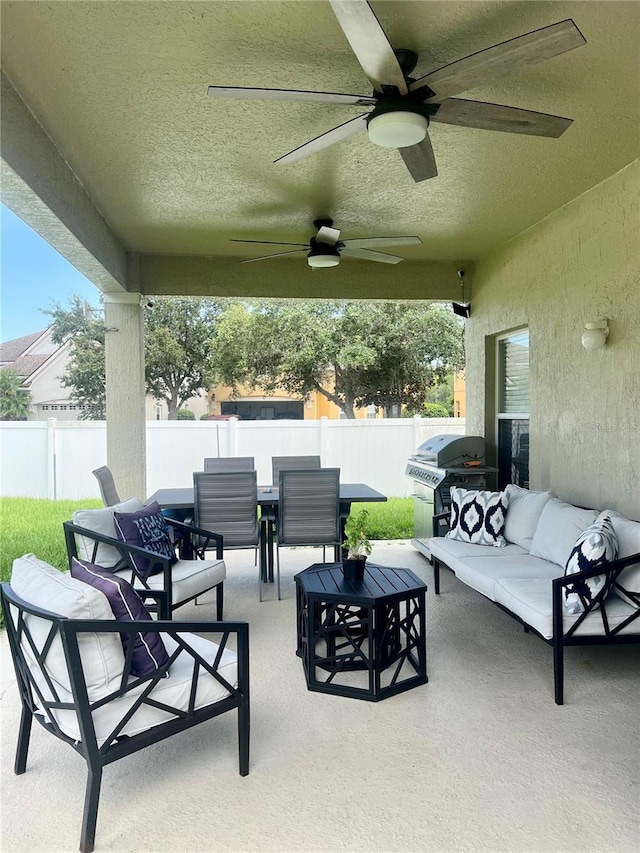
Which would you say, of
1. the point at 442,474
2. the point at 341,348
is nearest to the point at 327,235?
the point at 442,474

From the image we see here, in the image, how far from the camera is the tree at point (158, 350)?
13.5 m

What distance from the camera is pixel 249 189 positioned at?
418 cm

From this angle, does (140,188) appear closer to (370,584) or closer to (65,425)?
(370,584)

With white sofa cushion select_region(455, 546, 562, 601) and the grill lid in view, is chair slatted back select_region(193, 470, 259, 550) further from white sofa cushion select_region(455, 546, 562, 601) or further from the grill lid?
the grill lid

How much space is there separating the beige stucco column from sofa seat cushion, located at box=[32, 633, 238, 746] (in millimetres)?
3645

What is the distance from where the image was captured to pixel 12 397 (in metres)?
12.8

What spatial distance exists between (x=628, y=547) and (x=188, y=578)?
102 inches

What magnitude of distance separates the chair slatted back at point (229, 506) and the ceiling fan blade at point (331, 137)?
2459 millimetres

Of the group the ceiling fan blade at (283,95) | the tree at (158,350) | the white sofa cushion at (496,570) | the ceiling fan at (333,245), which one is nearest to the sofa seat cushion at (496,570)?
the white sofa cushion at (496,570)

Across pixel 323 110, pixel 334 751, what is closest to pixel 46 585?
pixel 334 751

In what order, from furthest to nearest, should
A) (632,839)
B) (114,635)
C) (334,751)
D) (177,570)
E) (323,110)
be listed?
(177,570), (323,110), (334,751), (114,635), (632,839)

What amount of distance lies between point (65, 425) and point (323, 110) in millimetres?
7290

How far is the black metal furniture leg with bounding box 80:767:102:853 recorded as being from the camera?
1944mm

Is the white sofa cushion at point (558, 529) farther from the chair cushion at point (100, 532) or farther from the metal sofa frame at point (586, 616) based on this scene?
the chair cushion at point (100, 532)
